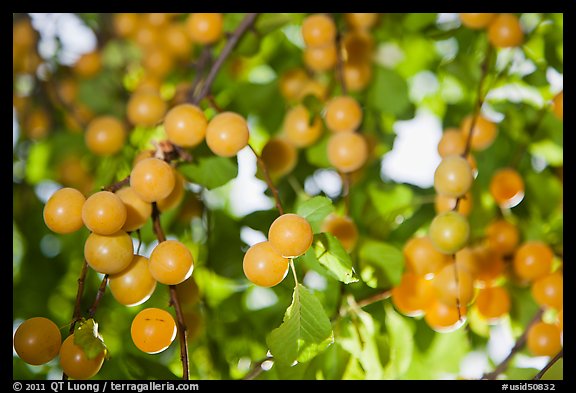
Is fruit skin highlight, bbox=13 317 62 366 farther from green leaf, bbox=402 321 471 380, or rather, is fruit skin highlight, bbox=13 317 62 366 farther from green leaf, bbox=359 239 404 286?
green leaf, bbox=402 321 471 380

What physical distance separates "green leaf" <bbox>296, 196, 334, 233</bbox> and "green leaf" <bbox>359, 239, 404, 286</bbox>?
14 cm

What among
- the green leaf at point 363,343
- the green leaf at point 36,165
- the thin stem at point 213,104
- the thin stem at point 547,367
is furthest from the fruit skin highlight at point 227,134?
the green leaf at point 36,165

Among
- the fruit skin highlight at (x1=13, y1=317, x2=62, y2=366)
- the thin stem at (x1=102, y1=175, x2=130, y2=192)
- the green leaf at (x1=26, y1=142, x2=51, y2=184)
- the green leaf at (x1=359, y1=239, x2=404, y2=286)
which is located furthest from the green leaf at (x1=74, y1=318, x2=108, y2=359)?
the green leaf at (x1=26, y1=142, x2=51, y2=184)

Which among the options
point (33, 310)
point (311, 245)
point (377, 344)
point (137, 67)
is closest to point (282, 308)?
point (377, 344)

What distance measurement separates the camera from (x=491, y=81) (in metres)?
0.92

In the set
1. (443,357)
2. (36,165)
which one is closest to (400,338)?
(443,357)

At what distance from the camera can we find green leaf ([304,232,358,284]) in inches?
24.1

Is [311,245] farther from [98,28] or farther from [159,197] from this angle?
[98,28]

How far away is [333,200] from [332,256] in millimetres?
313

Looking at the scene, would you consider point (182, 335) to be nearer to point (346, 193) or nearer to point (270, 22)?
point (346, 193)

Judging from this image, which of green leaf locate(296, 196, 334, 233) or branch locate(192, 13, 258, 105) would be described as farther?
branch locate(192, 13, 258, 105)

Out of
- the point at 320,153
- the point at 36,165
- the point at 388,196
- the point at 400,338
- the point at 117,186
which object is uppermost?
the point at 117,186

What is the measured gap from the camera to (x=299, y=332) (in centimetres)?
61
